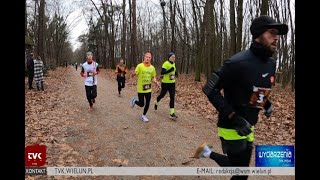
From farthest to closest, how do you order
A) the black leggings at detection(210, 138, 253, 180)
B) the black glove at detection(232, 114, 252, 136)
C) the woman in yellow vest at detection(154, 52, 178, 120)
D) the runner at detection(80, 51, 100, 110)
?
the runner at detection(80, 51, 100, 110) < the woman in yellow vest at detection(154, 52, 178, 120) < the black leggings at detection(210, 138, 253, 180) < the black glove at detection(232, 114, 252, 136)

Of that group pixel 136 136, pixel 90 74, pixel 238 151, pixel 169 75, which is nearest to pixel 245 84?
pixel 238 151

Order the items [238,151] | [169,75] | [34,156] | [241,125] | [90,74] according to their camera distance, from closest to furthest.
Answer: [241,125], [238,151], [34,156], [169,75], [90,74]

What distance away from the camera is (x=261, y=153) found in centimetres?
447

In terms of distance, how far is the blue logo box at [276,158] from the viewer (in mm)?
4357

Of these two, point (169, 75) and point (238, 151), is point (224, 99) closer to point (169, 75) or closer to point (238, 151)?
point (238, 151)

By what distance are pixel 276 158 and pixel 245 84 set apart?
1.81 m

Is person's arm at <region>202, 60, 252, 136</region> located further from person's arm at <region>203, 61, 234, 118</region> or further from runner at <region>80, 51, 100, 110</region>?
runner at <region>80, 51, 100, 110</region>

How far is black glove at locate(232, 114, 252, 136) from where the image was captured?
3148 mm

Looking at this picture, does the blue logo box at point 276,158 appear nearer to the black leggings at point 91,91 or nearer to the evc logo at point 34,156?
the evc logo at point 34,156

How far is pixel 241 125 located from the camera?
10.4 feet

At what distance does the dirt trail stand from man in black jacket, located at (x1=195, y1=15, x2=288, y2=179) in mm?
1690

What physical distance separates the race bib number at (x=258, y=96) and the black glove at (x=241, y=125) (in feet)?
0.79

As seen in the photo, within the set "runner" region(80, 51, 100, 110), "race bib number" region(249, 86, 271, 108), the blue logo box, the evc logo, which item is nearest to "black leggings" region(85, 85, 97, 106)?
"runner" region(80, 51, 100, 110)
